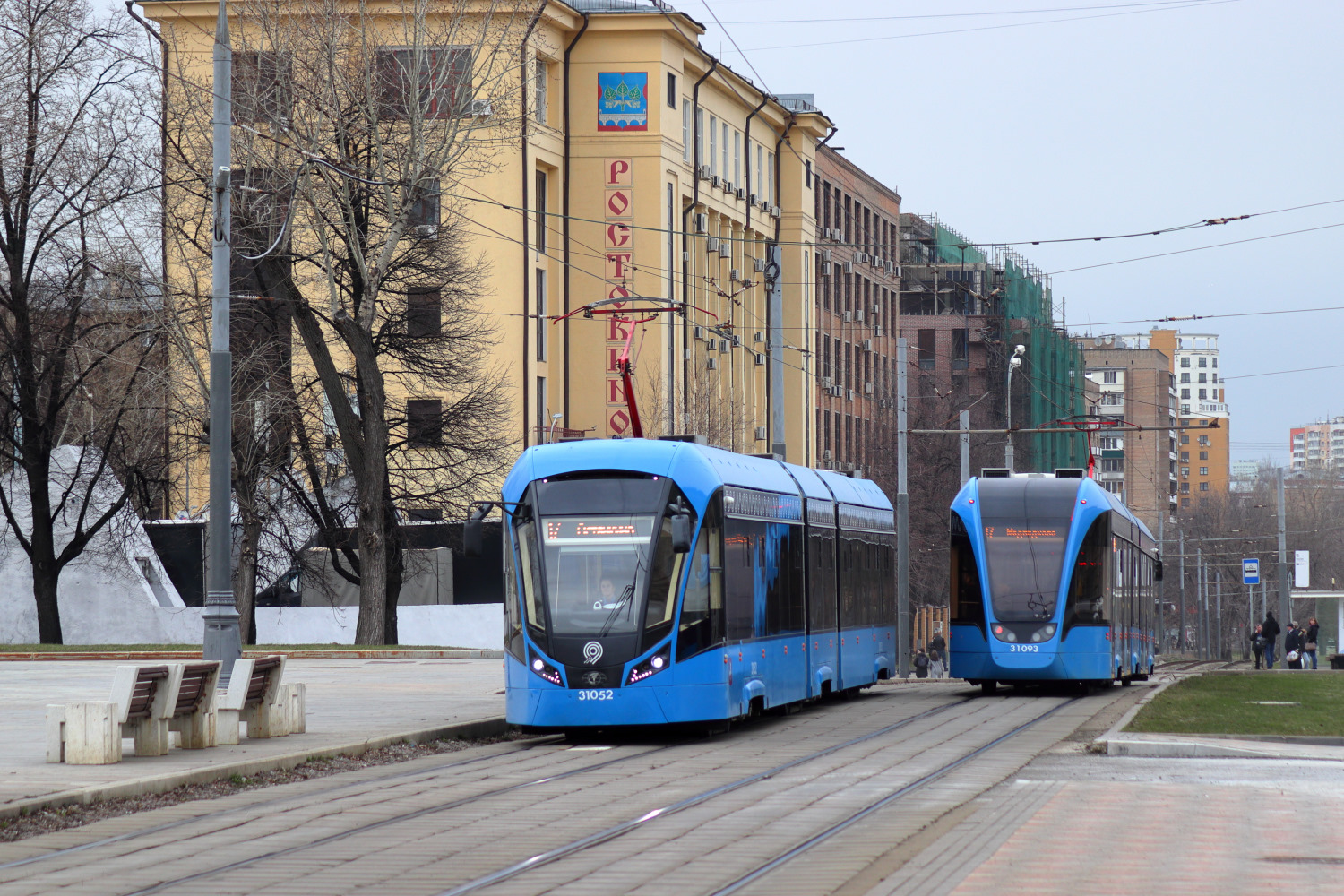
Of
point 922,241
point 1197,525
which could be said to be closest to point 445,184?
point 922,241

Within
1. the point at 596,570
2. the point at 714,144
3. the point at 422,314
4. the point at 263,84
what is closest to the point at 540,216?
the point at 714,144

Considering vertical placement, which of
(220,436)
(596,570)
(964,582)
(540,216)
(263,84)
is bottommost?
(964,582)

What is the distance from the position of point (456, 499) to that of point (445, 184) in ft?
23.8

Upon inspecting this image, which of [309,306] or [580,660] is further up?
[309,306]

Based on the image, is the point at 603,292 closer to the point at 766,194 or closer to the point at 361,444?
the point at 766,194

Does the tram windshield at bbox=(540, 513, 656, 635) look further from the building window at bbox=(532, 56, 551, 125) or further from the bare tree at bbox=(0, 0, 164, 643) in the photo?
the building window at bbox=(532, 56, 551, 125)

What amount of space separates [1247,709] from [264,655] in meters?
16.4

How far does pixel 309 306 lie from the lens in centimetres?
3738

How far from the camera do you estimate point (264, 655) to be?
3144 centimetres

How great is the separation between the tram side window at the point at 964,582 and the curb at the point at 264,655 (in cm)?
1117

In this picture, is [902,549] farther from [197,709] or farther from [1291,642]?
[1291,642]

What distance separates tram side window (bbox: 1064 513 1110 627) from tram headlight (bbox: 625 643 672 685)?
32.2 feet

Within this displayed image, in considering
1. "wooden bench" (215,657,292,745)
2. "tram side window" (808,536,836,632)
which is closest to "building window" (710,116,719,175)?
"tram side window" (808,536,836,632)

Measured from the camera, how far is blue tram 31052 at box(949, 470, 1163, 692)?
26250 millimetres
